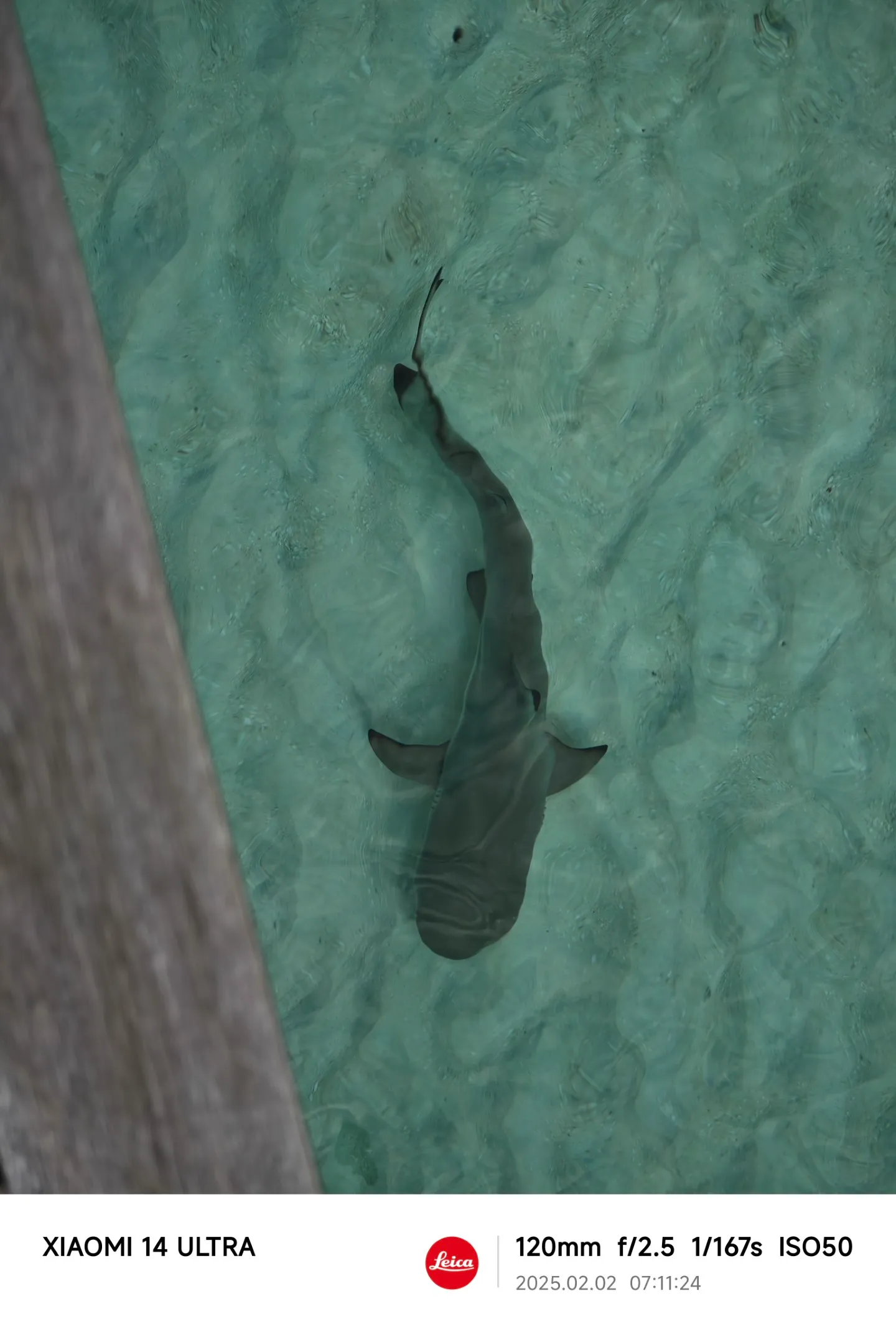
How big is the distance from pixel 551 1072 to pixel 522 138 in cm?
106

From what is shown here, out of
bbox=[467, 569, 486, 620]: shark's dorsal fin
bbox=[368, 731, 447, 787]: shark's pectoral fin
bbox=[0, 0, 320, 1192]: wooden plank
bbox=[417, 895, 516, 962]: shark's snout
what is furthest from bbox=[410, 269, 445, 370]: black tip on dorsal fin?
bbox=[0, 0, 320, 1192]: wooden plank

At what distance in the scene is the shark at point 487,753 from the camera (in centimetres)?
90

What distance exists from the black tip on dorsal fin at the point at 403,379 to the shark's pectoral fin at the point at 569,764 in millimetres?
401

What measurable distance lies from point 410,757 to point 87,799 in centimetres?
74

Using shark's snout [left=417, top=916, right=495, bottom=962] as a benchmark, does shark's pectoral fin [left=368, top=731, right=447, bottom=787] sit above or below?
above

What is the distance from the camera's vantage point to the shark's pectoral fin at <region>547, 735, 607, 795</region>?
973 millimetres
